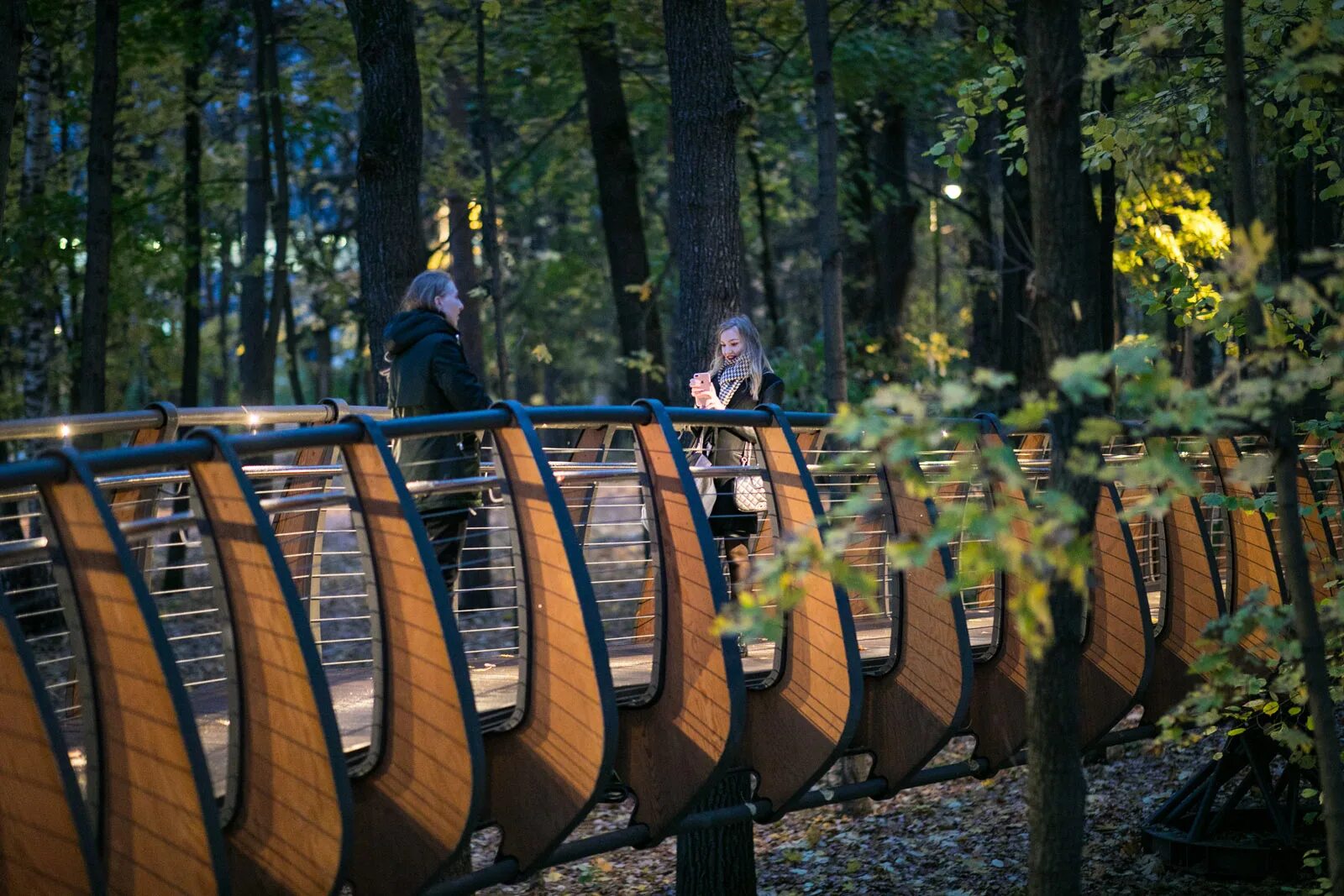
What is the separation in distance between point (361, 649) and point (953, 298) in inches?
786

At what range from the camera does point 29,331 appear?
15.1 m

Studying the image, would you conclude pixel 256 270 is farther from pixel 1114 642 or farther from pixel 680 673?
pixel 680 673

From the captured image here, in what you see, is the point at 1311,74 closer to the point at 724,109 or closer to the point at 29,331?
the point at 724,109

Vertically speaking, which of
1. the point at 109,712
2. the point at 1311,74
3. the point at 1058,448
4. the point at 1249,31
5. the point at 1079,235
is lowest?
the point at 109,712

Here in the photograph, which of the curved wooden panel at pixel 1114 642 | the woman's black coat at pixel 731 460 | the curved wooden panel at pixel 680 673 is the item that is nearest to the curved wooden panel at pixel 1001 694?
the curved wooden panel at pixel 1114 642

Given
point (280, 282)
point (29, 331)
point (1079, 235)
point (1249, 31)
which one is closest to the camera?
point (1079, 235)

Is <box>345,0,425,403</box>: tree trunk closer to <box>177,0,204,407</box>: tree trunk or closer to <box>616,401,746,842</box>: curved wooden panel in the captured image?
<box>616,401,746,842</box>: curved wooden panel

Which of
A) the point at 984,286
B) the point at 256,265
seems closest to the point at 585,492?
the point at 256,265

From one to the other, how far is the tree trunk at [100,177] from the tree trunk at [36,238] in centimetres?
161

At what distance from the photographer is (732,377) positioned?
25.7ft

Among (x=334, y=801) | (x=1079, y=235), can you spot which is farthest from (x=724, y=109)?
(x=334, y=801)

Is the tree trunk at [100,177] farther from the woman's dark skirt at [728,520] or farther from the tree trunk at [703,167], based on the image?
the woman's dark skirt at [728,520]

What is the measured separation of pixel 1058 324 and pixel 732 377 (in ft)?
10.9

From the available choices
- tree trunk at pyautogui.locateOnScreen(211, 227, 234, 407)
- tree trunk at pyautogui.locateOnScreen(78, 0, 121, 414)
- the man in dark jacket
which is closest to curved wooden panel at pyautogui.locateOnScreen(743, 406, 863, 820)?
the man in dark jacket
